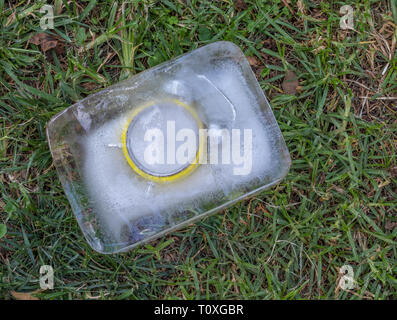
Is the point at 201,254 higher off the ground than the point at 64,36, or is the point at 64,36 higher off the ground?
the point at 64,36

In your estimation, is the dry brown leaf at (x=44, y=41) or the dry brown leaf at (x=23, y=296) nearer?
the dry brown leaf at (x=23, y=296)

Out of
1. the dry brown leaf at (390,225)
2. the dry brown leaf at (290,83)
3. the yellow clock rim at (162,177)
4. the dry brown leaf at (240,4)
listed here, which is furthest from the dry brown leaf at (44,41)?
the dry brown leaf at (390,225)

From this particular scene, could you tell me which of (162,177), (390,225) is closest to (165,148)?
(162,177)

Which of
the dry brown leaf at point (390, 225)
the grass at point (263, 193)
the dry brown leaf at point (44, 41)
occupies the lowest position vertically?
the dry brown leaf at point (390, 225)

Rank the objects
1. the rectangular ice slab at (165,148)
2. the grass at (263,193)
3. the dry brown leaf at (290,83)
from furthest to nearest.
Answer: the dry brown leaf at (290,83) < the grass at (263,193) < the rectangular ice slab at (165,148)

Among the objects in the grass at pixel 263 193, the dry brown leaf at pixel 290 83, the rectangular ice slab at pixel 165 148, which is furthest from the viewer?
the dry brown leaf at pixel 290 83

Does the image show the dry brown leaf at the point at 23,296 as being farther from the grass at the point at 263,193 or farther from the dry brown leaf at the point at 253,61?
the dry brown leaf at the point at 253,61

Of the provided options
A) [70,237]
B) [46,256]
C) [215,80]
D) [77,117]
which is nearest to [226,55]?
[215,80]
